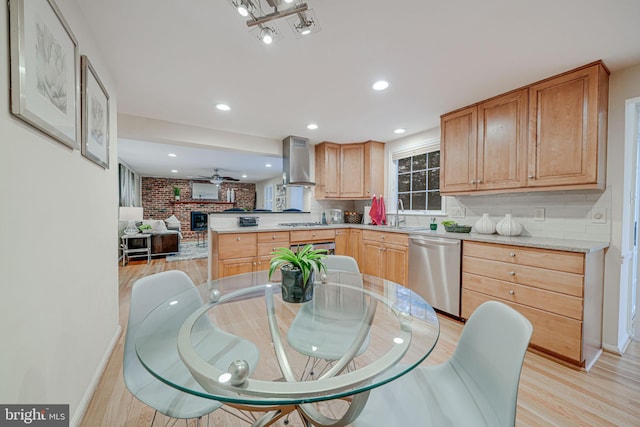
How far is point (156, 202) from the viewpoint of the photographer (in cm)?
920

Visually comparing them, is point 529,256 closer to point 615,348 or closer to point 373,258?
point 615,348

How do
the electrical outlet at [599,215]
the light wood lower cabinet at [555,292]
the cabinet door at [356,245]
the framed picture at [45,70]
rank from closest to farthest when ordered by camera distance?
the framed picture at [45,70] < the light wood lower cabinet at [555,292] < the electrical outlet at [599,215] < the cabinet door at [356,245]

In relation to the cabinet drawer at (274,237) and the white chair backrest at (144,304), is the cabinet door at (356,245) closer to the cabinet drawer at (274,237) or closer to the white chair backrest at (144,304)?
the cabinet drawer at (274,237)

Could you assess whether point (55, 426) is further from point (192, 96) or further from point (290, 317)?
point (192, 96)

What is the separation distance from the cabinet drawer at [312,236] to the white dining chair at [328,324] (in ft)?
5.53

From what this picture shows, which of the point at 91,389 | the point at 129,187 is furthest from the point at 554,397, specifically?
the point at 129,187

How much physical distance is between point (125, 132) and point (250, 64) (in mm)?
2168

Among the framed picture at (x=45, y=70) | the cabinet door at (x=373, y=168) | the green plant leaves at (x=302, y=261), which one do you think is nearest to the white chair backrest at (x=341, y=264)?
the green plant leaves at (x=302, y=261)

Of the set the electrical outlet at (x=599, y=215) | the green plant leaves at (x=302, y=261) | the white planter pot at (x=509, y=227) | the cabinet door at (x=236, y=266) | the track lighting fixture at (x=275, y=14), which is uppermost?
the track lighting fixture at (x=275, y=14)

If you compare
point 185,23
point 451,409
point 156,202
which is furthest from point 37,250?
point 156,202

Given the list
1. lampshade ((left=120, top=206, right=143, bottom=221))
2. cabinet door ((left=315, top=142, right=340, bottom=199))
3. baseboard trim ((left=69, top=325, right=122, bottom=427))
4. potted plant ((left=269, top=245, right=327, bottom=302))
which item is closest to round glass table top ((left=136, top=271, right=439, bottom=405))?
potted plant ((left=269, top=245, right=327, bottom=302))

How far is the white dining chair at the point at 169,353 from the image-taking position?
96cm

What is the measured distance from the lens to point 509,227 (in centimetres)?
251
